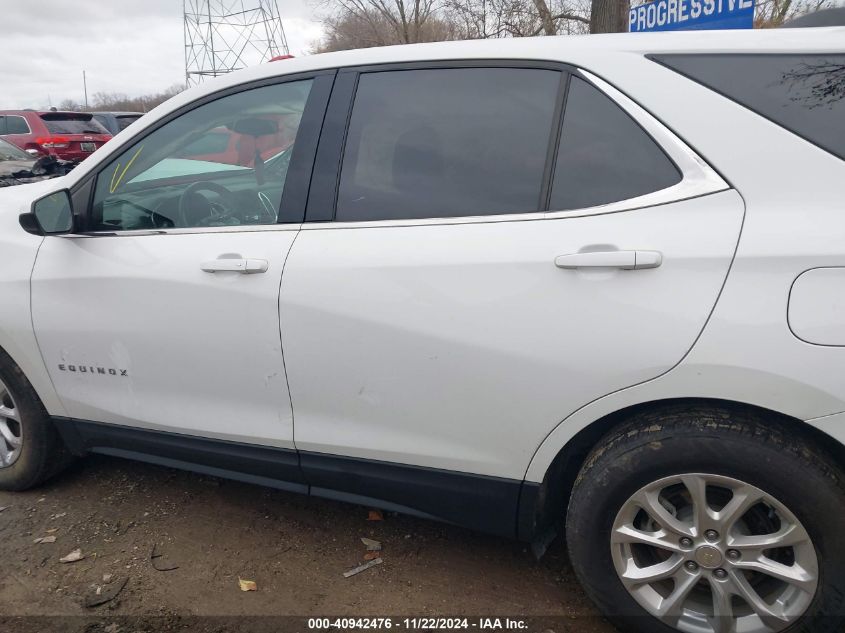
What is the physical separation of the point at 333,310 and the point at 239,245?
46 cm

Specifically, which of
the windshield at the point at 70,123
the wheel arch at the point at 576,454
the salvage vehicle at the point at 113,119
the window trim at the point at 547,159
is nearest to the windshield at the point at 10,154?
the windshield at the point at 70,123

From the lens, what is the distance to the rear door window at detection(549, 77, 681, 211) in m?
1.85

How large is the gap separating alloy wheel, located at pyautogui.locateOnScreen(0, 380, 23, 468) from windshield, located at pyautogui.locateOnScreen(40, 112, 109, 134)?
12.8 metres

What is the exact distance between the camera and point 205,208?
2543mm

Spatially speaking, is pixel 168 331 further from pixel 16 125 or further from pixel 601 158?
pixel 16 125

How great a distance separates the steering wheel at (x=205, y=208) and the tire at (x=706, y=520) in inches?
61.8

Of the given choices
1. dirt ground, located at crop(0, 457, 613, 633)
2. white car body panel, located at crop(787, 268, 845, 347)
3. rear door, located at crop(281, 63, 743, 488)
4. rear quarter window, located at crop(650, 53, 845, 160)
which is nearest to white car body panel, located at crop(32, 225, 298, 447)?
rear door, located at crop(281, 63, 743, 488)

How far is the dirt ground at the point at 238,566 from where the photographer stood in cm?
227

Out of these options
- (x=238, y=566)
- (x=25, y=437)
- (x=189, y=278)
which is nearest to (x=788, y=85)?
(x=189, y=278)

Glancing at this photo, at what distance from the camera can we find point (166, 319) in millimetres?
2365

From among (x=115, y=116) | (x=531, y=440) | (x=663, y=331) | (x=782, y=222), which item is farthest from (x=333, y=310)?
(x=115, y=116)

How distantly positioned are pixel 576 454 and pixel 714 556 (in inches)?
18.5

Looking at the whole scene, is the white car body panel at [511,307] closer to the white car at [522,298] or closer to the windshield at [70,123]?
the white car at [522,298]

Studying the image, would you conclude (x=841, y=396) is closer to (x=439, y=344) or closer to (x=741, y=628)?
(x=741, y=628)
